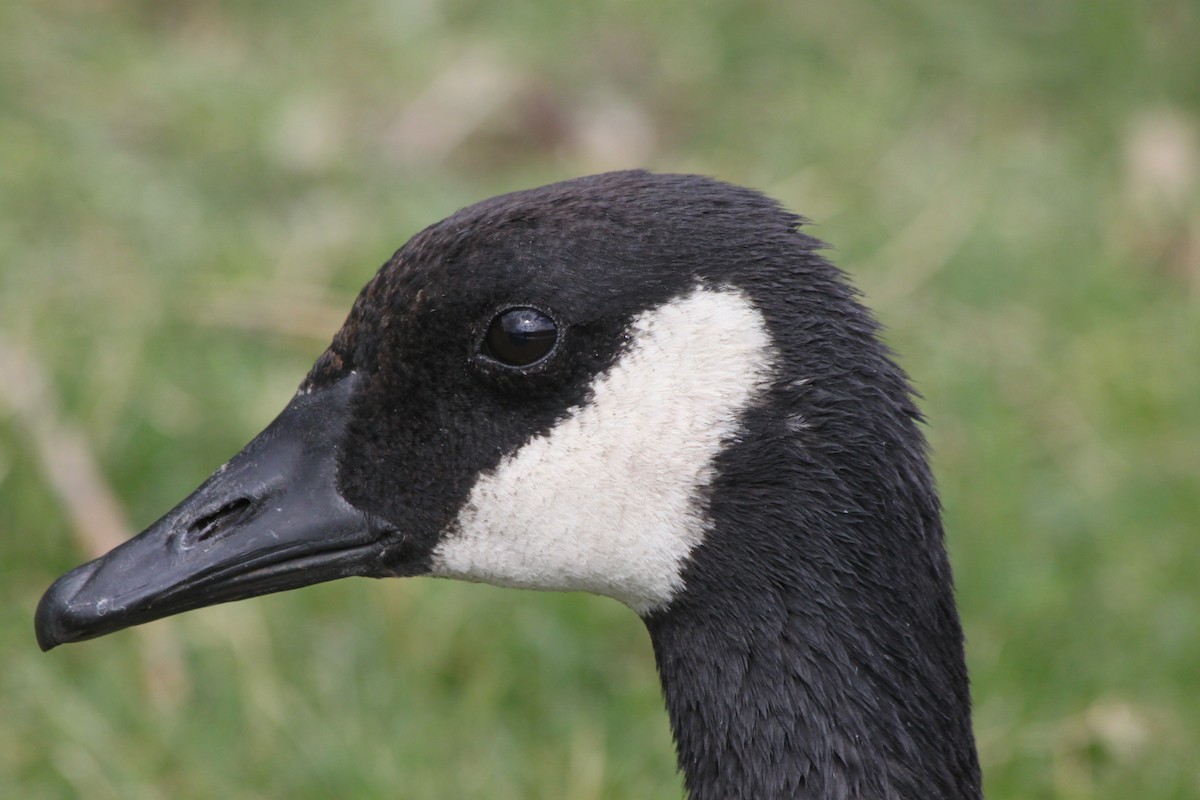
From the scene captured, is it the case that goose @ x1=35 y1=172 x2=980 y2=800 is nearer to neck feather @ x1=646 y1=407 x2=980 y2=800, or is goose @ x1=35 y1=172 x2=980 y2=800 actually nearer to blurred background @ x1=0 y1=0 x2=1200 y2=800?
neck feather @ x1=646 y1=407 x2=980 y2=800

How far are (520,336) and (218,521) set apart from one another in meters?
0.64

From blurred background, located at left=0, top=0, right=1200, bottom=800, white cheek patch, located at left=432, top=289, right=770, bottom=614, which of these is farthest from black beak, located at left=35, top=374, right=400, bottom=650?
blurred background, located at left=0, top=0, right=1200, bottom=800

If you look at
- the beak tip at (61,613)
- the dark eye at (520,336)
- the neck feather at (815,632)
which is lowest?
the neck feather at (815,632)

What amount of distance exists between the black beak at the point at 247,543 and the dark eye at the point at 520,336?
31 centimetres

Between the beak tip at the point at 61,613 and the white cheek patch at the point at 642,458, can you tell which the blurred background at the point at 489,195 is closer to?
the beak tip at the point at 61,613

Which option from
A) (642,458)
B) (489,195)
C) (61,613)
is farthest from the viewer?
(489,195)

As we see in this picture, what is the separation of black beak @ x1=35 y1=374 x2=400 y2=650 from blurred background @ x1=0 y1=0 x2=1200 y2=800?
1076 millimetres

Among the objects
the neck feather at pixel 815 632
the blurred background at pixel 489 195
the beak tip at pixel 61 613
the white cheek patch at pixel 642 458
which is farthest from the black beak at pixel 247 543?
the blurred background at pixel 489 195

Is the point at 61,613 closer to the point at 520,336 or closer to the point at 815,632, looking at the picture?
the point at 520,336

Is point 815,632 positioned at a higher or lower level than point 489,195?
lower

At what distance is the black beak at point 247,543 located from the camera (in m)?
2.53

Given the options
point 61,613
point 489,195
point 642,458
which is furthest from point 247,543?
point 489,195

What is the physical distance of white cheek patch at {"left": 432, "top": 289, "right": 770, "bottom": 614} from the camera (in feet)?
7.89

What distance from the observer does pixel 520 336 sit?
8.05 feet
